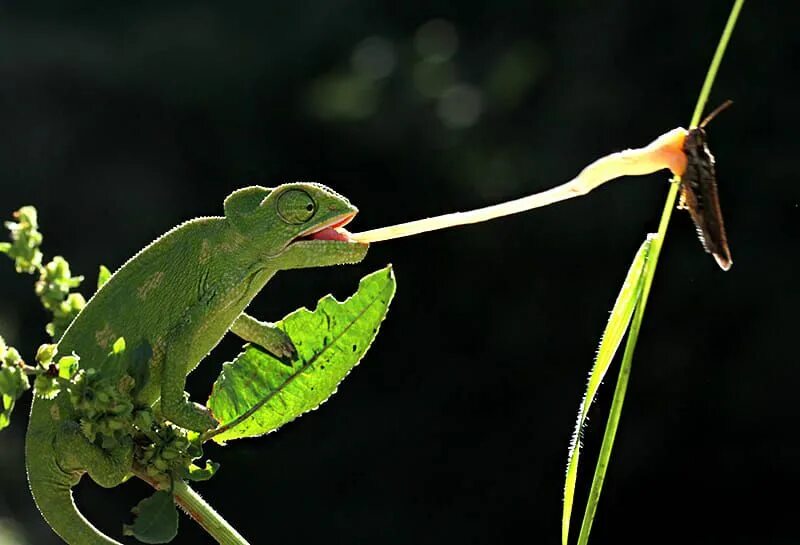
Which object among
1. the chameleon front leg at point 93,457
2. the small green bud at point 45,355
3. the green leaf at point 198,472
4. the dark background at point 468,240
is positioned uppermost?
the dark background at point 468,240

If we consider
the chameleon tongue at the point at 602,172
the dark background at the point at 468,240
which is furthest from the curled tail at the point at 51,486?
the dark background at the point at 468,240

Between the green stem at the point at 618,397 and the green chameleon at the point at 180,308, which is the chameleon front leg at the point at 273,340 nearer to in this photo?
the green chameleon at the point at 180,308

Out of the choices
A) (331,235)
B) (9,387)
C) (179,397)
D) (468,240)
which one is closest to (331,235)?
(331,235)

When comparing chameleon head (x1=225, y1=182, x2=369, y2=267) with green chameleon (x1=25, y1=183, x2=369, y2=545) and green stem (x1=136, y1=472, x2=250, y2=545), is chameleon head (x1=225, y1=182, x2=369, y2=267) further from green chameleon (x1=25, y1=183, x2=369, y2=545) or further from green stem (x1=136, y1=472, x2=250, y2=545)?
green stem (x1=136, y1=472, x2=250, y2=545)

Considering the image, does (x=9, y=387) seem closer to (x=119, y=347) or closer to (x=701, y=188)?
(x=119, y=347)

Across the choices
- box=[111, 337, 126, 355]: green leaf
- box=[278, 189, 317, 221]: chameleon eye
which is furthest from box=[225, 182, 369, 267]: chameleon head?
box=[111, 337, 126, 355]: green leaf

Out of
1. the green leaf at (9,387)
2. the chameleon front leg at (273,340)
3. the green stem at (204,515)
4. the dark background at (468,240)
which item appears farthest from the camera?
the dark background at (468,240)
